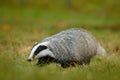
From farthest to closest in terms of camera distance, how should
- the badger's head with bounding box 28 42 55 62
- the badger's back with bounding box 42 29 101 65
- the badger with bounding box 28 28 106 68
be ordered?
the badger's back with bounding box 42 29 101 65 < the badger with bounding box 28 28 106 68 < the badger's head with bounding box 28 42 55 62

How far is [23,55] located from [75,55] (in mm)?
1151

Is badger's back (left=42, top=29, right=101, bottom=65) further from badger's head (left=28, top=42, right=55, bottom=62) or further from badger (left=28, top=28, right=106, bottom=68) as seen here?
badger's head (left=28, top=42, right=55, bottom=62)

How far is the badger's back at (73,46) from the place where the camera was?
883cm

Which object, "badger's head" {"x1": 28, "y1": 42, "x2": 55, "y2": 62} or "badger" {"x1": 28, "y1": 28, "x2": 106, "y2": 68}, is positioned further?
"badger" {"x1": 28, "y1": 28, "x2": 106, "y2": 68}

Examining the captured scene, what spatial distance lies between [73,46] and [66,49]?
8.2 inches

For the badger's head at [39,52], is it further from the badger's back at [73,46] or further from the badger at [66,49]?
the badger's back at [73,46]

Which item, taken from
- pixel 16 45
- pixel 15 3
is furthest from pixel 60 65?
pixel 15 3

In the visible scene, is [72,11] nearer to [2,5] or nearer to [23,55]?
[2,5]

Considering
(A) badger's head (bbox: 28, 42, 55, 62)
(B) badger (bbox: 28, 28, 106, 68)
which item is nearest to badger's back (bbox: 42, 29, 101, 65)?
(B) badger (bbox: 28, 28, 106, 68)

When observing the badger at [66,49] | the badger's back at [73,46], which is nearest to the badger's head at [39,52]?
the badger at [66,49]

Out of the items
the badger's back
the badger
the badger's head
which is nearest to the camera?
the badger's head

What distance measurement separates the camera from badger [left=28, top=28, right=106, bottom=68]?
8508mm

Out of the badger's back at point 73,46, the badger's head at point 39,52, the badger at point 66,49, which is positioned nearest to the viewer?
the badger's head at point 39,52

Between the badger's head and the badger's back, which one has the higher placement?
the badger's back
